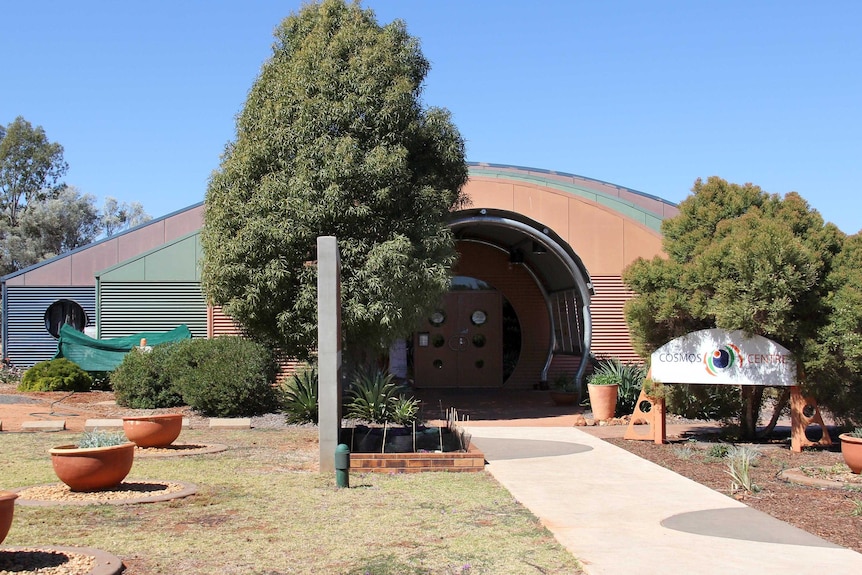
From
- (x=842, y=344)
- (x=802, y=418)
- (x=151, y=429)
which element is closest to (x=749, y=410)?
(x=802, y=418)

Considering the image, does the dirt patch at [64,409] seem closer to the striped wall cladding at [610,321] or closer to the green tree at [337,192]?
the green tree at [337,192]

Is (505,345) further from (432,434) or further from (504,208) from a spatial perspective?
(432,434)

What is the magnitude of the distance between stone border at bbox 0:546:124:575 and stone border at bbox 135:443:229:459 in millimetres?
5303

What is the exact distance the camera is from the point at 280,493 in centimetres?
896

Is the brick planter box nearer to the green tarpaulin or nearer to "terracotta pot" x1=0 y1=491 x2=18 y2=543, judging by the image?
"terracotta pot" x1=0 y1=491 x2=18 y2=543

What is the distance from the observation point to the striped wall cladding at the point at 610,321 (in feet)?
71.3

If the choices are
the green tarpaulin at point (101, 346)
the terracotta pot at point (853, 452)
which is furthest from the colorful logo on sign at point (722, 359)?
the green tarpaulin at point (101, 346)

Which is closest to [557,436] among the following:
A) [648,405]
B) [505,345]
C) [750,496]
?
[648,405]

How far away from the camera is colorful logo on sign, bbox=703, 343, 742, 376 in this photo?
12.8 m

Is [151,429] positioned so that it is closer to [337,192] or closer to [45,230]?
[337,192]

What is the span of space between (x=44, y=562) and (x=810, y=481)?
7.86 meters

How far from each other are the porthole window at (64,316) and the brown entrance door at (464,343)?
10.1 m

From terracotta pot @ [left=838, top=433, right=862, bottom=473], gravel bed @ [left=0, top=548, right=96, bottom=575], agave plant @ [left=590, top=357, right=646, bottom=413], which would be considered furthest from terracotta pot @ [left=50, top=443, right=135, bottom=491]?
agave plant @ [left=590, top=357, right=646, bottom=413]

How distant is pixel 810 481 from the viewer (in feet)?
32.0
